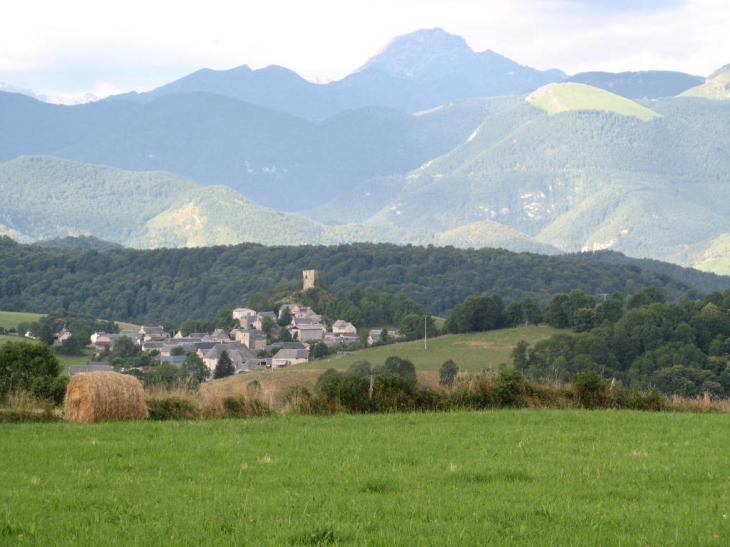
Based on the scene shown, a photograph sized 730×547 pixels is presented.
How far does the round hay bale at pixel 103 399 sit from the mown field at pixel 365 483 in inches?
28.9

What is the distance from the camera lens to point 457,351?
9719cm

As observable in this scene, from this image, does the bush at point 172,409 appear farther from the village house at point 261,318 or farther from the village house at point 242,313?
the village house at point 242,313

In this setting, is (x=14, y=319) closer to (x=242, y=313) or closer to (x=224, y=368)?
(x=242, y=313)

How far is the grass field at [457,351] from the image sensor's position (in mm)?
90688

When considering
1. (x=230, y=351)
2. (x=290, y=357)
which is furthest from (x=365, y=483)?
(x=230, y=351)

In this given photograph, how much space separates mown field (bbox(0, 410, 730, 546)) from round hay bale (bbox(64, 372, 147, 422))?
0.73m

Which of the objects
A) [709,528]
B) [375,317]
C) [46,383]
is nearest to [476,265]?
[375,317]

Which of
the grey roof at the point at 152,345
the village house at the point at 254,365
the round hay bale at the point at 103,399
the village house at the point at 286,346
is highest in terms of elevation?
the round hay bale at the point at 103,399

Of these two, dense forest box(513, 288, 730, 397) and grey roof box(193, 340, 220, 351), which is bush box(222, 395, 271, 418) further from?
grey roof box(193, 340, 220, 351)

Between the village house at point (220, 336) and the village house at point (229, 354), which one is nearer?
the village house at point (229, 354)

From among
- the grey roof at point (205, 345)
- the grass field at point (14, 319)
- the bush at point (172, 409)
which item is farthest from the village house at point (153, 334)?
the bush at point (172, 409)

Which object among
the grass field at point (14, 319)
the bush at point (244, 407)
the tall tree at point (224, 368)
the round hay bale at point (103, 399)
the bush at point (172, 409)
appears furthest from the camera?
the grass field at point (14, 319)

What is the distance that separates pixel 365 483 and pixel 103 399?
7921 millimetres

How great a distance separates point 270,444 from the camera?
46.5ft
